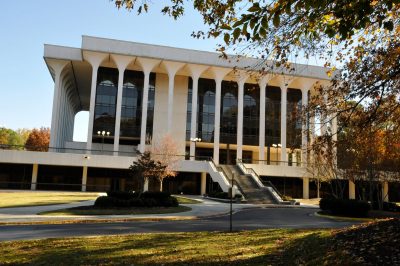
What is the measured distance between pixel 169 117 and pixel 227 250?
144 feet

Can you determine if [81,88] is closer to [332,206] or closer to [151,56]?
[151,56]

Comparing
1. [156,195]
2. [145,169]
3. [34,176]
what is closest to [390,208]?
[156,195]

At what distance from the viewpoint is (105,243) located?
11.8 m

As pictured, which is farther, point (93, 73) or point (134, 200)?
point (93, 73)

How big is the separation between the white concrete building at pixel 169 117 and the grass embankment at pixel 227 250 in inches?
1351

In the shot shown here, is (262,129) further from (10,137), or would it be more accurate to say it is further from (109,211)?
(10,137)

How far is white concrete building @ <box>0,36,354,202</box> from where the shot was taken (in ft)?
160

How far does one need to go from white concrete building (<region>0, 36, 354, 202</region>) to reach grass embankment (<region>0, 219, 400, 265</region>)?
34325 mm

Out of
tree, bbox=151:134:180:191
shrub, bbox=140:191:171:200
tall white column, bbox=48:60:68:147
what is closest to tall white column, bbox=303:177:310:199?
tree, bbox=151:134:180:191

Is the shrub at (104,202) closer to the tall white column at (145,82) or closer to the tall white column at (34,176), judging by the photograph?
the tall white column at (34,176)

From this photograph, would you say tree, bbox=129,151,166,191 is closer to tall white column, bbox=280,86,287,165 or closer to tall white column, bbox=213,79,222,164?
tall white column, bbox=213,79,222,164

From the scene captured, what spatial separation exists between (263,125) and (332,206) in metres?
30.1

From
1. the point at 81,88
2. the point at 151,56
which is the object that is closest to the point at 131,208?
the point at 151,56

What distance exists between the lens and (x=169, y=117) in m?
53.3
